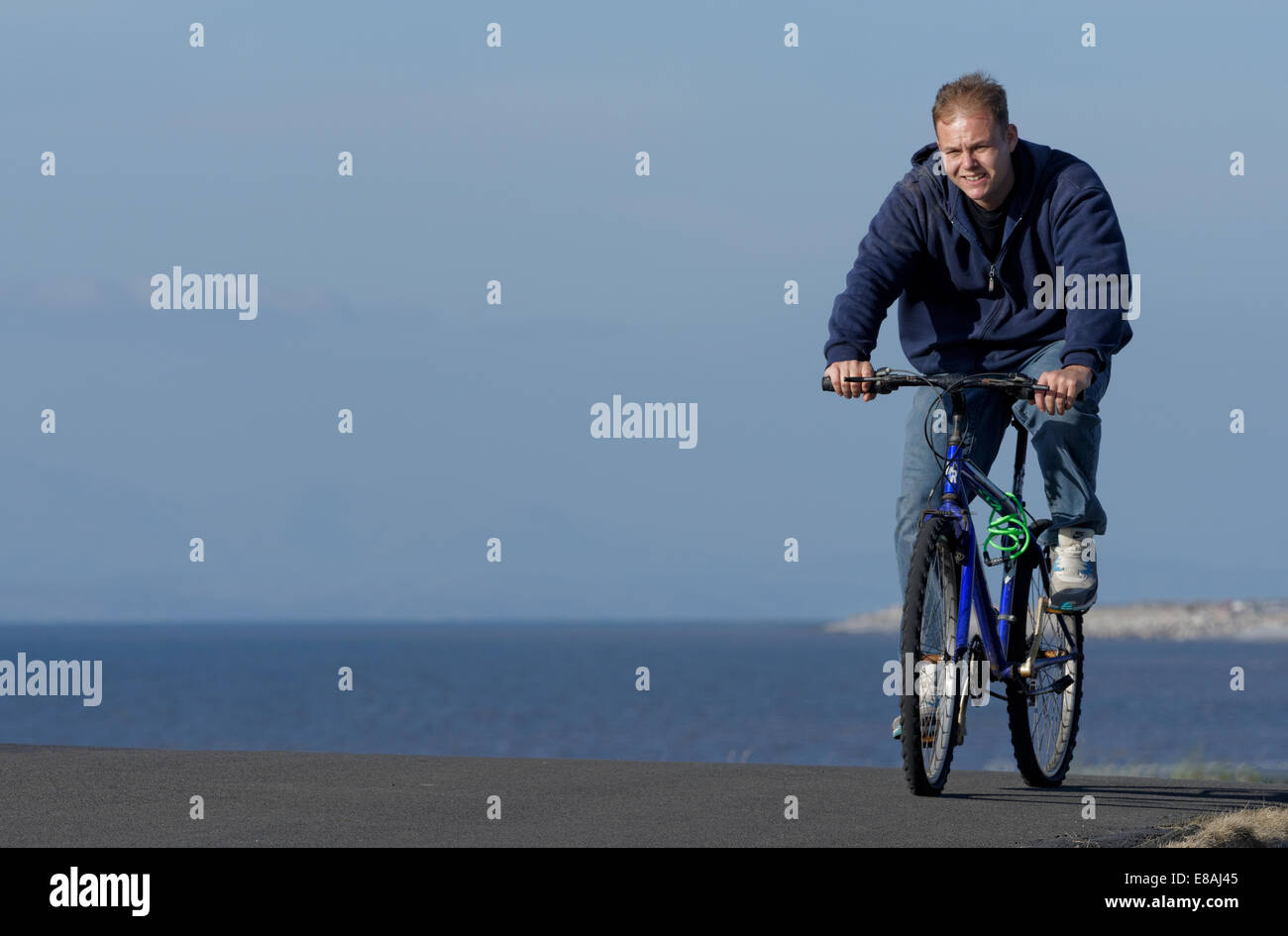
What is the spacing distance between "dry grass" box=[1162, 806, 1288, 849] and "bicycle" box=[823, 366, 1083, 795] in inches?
36.2

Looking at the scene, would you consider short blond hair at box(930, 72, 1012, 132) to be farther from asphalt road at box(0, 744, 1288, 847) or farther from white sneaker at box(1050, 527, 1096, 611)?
asphalt road at box(0, 744, 1288, 847)

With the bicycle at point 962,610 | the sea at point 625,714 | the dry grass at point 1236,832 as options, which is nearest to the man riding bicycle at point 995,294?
the bicycle at point 962,610

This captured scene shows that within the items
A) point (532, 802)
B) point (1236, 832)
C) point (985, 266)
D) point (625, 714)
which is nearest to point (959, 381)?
point (985, 266)

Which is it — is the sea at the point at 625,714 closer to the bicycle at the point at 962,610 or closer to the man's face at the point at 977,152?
the bicycle at the point at 962,610

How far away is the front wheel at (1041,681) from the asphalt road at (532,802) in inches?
6.0

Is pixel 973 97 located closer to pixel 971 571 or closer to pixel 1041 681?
pixel 971 571

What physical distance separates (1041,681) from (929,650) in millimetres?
934

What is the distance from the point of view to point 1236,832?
5.46 m

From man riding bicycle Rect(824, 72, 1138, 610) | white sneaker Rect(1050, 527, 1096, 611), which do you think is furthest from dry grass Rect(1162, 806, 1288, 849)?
man riding bicycle Rect(824, 72, 1138, 610)

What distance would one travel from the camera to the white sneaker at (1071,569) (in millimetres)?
6723

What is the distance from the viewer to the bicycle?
20.0 feet

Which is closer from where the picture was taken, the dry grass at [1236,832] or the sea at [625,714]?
the dry grass at [1236,832]

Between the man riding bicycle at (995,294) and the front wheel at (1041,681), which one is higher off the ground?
the man riding bicycle at (995,294)
